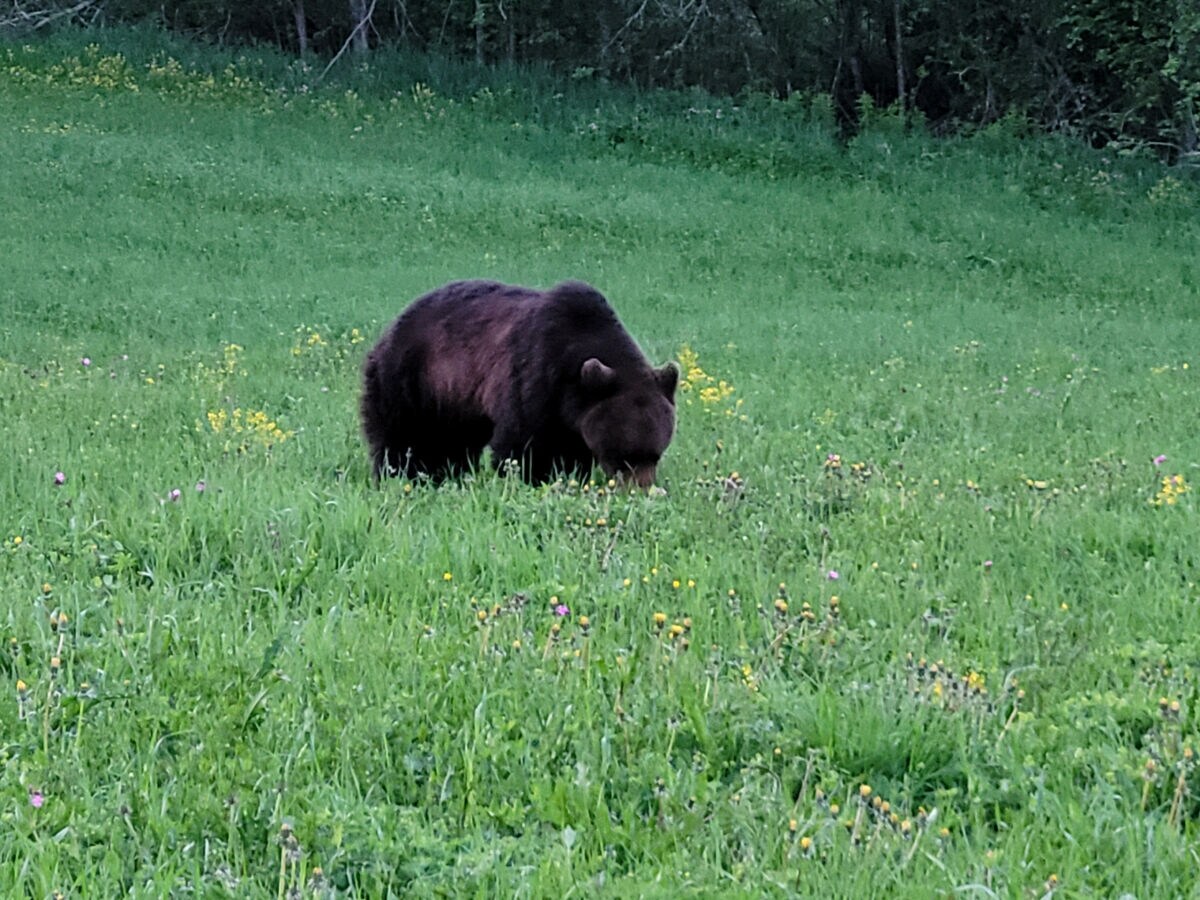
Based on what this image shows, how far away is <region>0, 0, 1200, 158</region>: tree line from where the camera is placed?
30.9m

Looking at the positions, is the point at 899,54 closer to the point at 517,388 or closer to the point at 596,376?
the point at 517,388

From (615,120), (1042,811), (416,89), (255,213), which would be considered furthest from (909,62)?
(1042,811)

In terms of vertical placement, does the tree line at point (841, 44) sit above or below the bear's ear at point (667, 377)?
above

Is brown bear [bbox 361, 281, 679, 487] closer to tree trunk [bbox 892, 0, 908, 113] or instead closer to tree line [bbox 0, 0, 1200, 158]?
tree line [bbox 0, 0, 1200, 158]

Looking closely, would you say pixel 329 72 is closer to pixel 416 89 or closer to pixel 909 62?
pixel 416 89

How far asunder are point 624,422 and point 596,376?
0.97 feet

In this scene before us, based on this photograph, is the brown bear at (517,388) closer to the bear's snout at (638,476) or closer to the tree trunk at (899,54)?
the bear's snout at (638,476)

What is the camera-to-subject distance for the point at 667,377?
7852 millimetres

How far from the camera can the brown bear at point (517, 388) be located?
299 inches

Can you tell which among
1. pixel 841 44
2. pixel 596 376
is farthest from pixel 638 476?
pixel 841 44

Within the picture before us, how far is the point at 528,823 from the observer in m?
3.24

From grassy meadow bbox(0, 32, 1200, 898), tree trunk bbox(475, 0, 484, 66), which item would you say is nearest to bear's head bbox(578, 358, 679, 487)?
grassy meadow bbox(0, 32, 1200, 898)

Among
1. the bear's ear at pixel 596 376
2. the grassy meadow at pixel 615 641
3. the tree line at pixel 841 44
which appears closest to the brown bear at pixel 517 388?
the bear's ear at pixel 596 376

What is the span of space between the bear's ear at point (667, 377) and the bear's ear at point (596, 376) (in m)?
0.33
